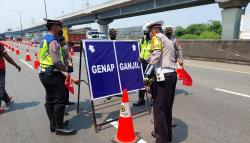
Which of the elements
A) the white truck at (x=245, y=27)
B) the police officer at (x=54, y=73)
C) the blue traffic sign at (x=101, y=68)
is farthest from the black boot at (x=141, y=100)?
the white truck at (x=245, y=27)

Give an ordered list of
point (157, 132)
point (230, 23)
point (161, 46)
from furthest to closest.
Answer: point (230, 23), point (157, 132), point (161, 46)

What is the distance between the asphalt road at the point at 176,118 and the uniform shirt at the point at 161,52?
4.44 ft

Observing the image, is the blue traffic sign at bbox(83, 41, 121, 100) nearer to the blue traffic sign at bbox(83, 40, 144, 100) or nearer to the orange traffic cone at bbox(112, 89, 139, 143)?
the blue traffic sign at bbox(83, 40, 144, 100)

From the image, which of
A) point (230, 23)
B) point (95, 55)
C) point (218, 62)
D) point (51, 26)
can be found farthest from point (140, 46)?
point (230, 23)

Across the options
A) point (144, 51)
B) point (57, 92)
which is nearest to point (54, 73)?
point (57, 92)

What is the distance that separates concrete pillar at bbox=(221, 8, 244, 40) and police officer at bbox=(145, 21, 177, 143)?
21772 millimetres

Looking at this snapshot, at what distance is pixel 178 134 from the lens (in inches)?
188

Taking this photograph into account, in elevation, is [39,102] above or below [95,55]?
below

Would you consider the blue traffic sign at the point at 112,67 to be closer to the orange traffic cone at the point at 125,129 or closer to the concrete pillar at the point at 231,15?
the orange traffic cone at the point at 125,129

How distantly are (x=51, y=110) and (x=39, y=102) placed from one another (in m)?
2.44

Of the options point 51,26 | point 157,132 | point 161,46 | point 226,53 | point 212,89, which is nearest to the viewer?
point 161,46

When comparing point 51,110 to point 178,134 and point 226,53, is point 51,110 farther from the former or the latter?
point 226,53

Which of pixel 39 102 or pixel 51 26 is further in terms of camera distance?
pixel 39 102

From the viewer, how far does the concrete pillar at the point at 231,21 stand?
933 inches
